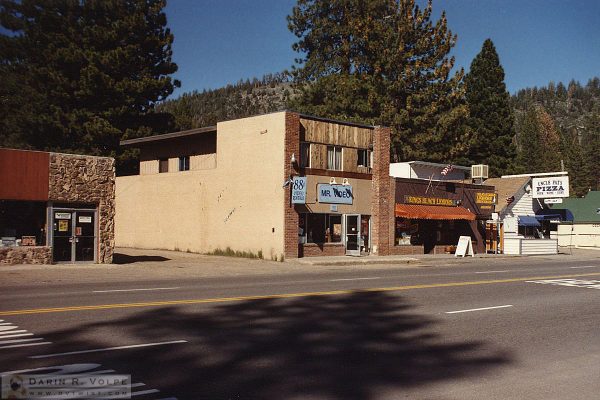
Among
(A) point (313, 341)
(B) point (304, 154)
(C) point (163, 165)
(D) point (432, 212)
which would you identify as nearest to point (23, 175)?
(B) point (304, 154)

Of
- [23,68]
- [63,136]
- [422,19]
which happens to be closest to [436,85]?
[422,19]

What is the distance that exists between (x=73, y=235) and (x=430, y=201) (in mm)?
21394

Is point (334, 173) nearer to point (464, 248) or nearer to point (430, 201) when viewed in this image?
point (430, 201)

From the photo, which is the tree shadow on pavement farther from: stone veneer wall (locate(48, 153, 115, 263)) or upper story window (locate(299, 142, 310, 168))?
upper story window (locate(299, 142, 310, 168))

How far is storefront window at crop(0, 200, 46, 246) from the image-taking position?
22.4 m

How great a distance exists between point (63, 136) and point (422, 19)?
31.1m

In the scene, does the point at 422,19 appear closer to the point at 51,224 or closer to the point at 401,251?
the point at 401,251

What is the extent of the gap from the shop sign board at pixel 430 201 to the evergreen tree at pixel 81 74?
73.5ft

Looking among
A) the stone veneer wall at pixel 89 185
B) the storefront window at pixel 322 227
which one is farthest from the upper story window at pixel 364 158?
the stone veneer wall at pixel 89 185

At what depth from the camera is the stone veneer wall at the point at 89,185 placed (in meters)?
23.4

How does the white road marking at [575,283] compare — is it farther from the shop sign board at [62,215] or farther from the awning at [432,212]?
the shop sign board at [62,215]

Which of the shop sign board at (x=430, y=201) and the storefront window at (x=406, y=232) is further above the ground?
the shop sign board at (x=430, y=201)

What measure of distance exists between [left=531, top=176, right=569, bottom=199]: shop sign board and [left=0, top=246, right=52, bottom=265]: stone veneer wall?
3576cm

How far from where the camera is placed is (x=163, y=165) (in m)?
38.0
